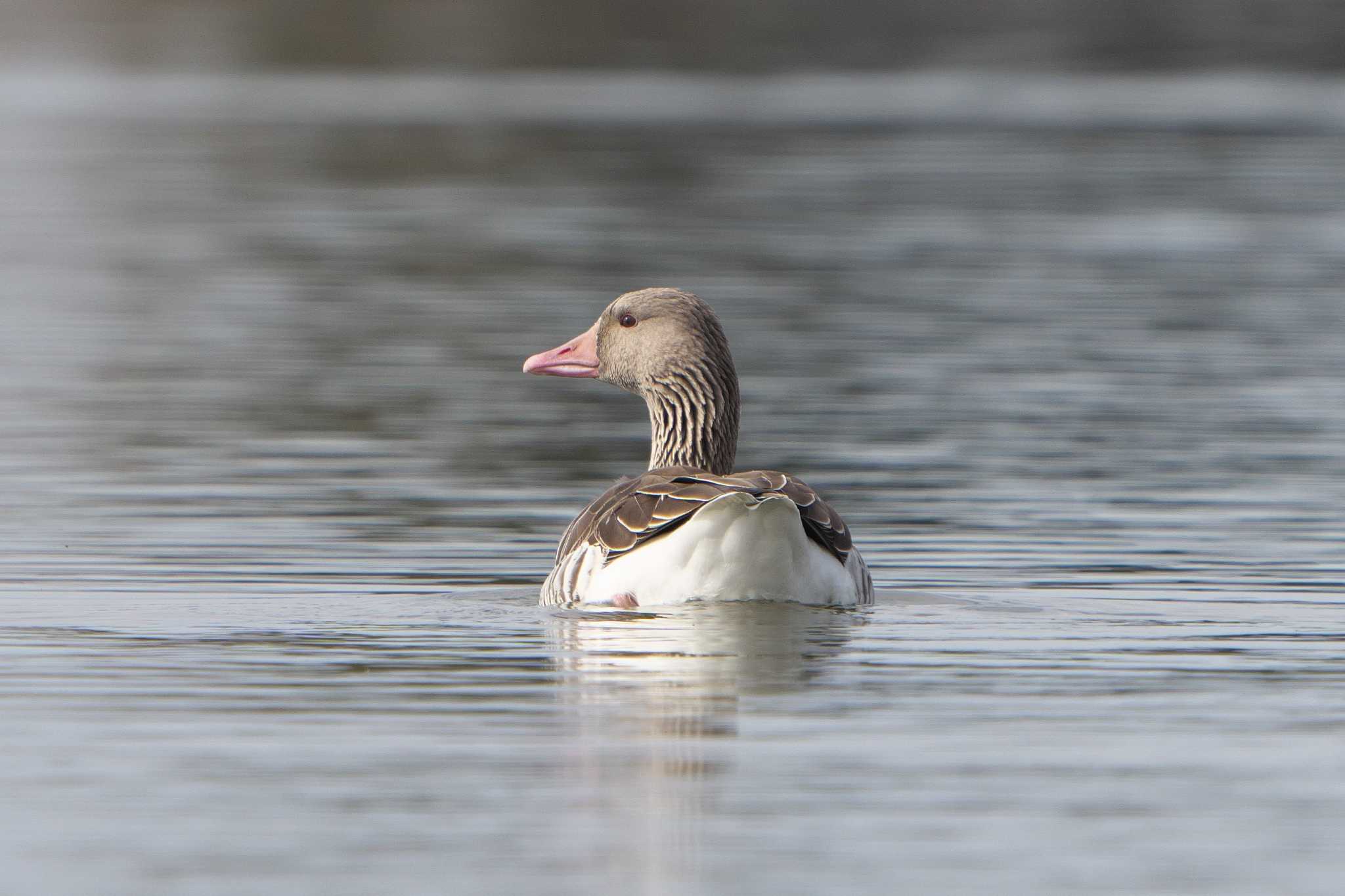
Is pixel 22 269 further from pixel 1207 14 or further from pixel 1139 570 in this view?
pixel 1207 14

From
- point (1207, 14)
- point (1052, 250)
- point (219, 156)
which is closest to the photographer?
point (1052, 250)

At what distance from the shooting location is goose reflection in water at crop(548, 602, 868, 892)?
698 centimetres

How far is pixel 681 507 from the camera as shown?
10.6 m

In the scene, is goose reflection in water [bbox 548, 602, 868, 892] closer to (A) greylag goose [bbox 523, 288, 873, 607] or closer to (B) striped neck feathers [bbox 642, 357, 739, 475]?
(A) greylag goose [bbox 523, 288, 873, 607]

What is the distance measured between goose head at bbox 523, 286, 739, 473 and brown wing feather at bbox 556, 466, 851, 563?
1.72 m

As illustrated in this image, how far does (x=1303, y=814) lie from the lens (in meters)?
7.35

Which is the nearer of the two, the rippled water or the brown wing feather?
the rippled water

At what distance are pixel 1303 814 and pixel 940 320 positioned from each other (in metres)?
17.9

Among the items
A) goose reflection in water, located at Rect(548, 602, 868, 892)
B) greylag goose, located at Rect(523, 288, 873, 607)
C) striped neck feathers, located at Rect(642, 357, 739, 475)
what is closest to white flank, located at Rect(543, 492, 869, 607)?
greylag goose, located at Rect(523, 288, 873, 607)

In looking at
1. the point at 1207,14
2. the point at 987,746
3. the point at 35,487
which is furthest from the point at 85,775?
the point at 1207,14

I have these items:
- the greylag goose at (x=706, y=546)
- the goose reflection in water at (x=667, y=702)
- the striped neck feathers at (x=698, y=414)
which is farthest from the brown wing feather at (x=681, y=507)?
the striped neck feathers at (x=698, y=414)

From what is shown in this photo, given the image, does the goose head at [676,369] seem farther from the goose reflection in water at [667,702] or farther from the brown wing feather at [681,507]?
the goose reflection in water at [667,702]

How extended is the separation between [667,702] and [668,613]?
2.05 metres

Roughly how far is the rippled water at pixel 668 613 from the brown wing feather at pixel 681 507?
348 mm
